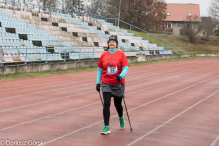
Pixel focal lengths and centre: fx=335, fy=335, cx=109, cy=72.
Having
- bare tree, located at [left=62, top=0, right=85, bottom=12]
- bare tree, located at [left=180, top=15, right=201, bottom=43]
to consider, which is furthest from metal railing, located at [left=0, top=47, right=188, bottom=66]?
bare tree, located at [left=62, top=0, right=85, bottom=12]

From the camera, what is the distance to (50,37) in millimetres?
27453

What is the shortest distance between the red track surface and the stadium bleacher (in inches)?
338

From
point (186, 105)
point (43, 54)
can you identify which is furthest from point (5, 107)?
point (43, 54)

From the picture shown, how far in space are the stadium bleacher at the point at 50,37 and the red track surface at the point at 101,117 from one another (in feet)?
28.2

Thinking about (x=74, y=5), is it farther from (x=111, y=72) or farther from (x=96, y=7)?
(x=111, y=72)

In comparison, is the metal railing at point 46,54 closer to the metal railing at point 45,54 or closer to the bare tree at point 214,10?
the metal railing at point 45,54

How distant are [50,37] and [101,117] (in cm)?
2016

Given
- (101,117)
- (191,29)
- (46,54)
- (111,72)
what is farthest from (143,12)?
(111,72)

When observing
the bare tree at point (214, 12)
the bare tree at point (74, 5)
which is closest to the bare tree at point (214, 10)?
the bare tree at point (214, 12)

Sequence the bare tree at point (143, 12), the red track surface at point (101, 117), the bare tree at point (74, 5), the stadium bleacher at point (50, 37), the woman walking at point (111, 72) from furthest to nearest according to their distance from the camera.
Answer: the bare tree at point (74, 5)
the bare tree at point (143, 12)
the stadium bleacher at point (50, 37)
the woman walking at point (111, 72)
the red track surface at point (101, 117)

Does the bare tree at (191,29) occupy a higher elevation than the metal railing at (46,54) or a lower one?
higher

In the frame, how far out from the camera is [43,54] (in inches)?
897

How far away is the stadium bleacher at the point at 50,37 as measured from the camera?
22.1 metres

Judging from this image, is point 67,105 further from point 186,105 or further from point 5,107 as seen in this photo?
point 186,105
